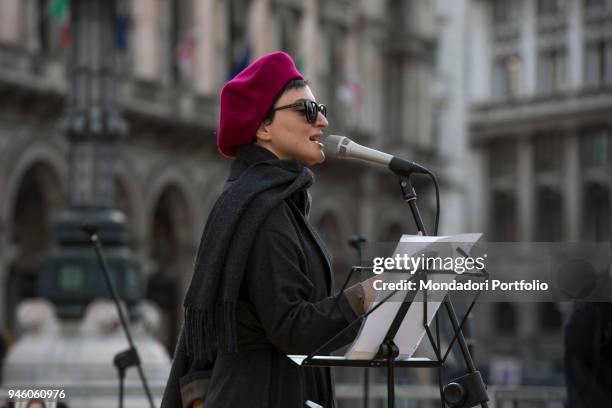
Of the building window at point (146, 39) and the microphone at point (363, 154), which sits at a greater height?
the building window at point (146, 39)

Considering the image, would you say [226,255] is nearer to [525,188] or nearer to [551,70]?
[525,188]

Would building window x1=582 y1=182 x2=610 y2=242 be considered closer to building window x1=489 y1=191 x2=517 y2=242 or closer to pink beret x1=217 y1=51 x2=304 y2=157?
building window x1=489 y1=191 x2=517 y2=242

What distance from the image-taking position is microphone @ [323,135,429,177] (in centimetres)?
485

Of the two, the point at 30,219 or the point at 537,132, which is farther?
the point at 537,132

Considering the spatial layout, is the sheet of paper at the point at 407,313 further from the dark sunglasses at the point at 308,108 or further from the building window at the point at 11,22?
the building window at the point at 11,22

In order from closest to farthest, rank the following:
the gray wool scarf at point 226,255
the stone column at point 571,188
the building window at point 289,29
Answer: the gray wool scarf at point 226,255 → the building window at point 289,29 → the stone column at point 571,188

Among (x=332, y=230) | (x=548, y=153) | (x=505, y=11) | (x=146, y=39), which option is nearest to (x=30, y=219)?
(x=146, y=39)

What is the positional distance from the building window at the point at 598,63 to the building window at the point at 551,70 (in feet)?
4.54

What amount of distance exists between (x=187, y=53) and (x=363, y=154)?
30433mm

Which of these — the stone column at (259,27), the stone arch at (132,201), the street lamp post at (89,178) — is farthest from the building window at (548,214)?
the street lamp post at (89,178)

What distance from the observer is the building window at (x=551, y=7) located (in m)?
69.1

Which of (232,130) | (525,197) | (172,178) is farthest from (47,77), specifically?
(525,197)

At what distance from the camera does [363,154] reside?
15.9 ft

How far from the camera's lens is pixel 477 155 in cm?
7112
